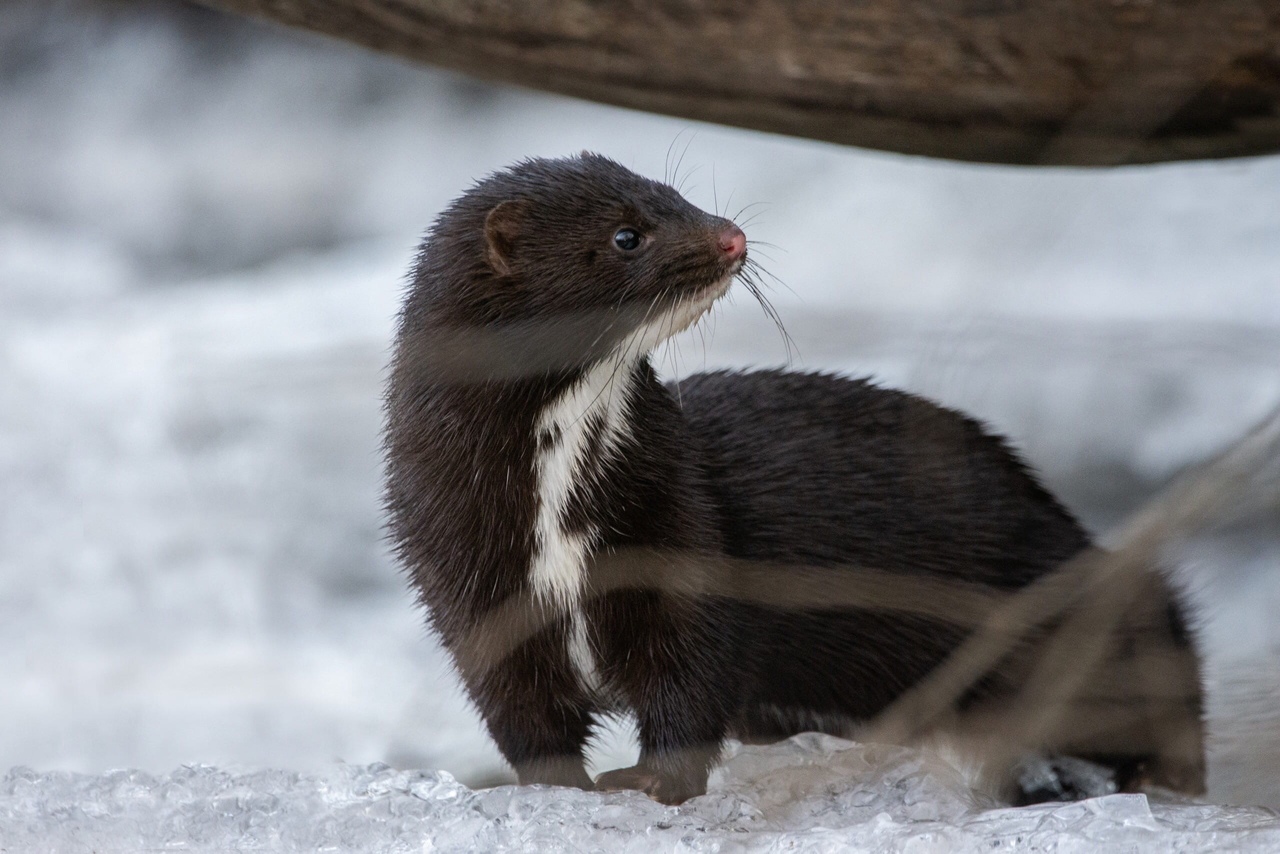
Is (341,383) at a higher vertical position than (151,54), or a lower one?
lower

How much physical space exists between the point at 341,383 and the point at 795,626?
1.17 metres

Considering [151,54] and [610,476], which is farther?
[151,54]

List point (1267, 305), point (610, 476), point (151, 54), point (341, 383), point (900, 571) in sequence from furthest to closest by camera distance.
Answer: point (151, 54), point (1267, 305), point (341, 383), point (900, 571), point (610, 476)

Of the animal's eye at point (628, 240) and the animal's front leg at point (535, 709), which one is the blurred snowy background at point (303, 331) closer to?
the animal's eye at point (628, 240)

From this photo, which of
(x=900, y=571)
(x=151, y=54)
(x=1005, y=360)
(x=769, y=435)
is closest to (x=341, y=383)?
(x=769, y=435)

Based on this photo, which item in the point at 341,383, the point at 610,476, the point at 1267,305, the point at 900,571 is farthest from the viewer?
the point at 1267,305

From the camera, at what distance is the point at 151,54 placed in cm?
517

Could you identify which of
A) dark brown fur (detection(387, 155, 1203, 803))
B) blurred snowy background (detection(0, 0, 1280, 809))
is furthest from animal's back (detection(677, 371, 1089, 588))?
blurred snowy background (detection(0, 0, 1280, 809))

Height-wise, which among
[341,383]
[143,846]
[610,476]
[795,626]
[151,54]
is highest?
[151,54]

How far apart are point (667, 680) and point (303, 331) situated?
2.38 m

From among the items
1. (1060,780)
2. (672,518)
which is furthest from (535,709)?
(1060,780)

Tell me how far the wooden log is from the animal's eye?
0.28m

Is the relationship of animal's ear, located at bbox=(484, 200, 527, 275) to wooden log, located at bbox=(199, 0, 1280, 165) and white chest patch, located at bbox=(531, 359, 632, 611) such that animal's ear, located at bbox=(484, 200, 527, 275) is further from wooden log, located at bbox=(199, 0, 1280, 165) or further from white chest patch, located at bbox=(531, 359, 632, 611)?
wooden log, located at bbox=(199, 0, 1280, 165)

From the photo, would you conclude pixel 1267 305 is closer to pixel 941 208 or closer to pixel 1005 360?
pixel 941 208
